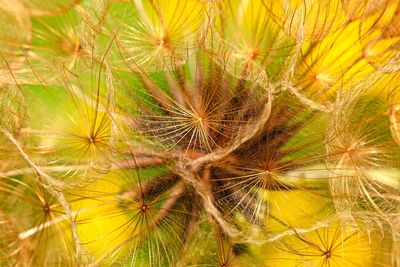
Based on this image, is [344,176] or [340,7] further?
[340,7]

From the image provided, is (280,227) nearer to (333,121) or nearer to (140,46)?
(333,121)

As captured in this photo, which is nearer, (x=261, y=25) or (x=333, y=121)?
(x=333, y=121)

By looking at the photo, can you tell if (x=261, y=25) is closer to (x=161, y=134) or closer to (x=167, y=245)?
(x=161, y=134)

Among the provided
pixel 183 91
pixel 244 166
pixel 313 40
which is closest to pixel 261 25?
pixel 313 40

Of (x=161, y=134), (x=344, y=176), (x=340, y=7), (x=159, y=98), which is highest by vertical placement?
(x=340, y=7)

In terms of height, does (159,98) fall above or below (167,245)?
above

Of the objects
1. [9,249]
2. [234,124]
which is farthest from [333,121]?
[9,249]

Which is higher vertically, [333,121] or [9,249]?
[333,121]

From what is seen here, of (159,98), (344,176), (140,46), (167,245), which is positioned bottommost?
(167,245)
